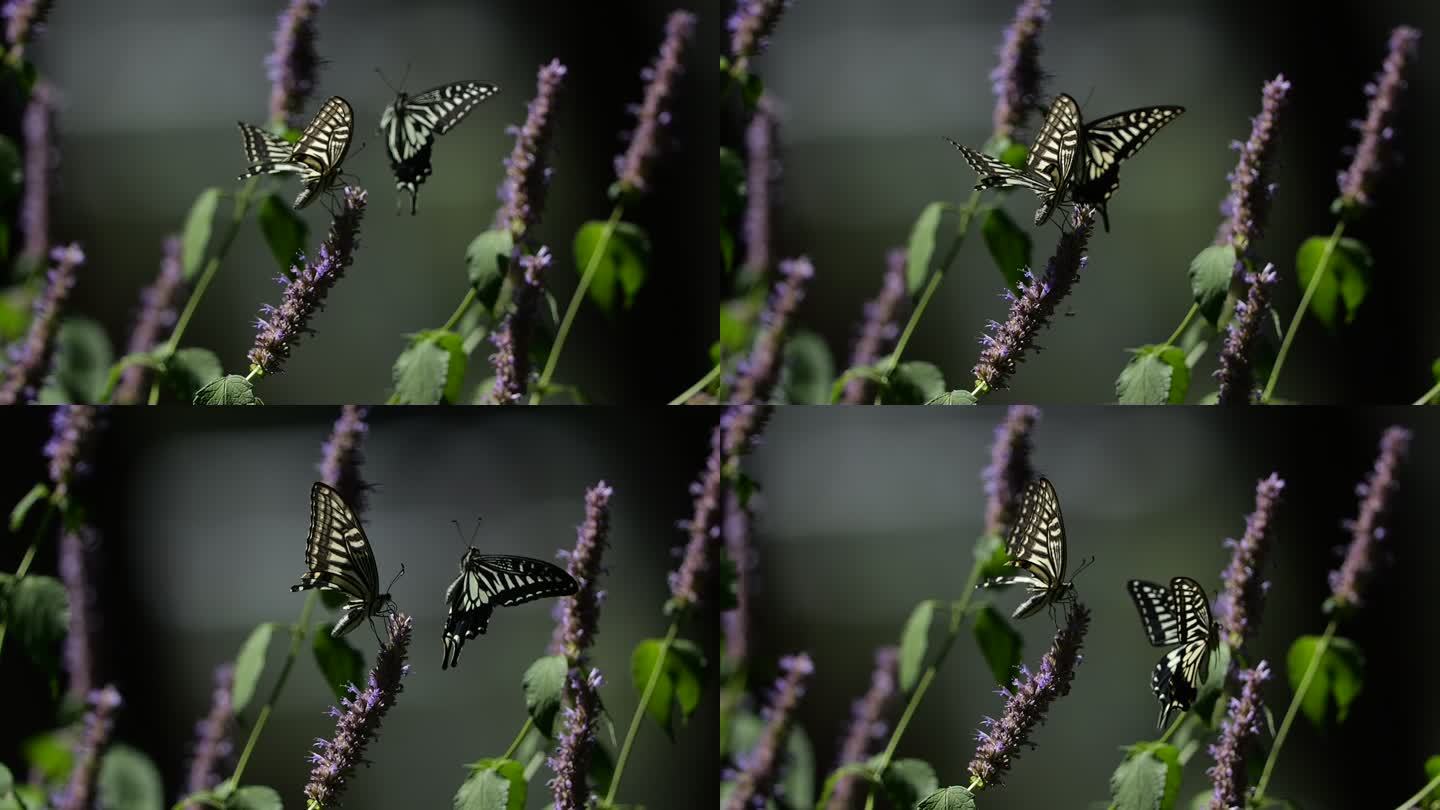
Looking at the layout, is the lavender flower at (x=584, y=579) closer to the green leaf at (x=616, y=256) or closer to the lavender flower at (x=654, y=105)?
the green leaf at (x=616, y=256)

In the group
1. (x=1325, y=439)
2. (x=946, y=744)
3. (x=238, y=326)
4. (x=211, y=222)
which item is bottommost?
(x=946, y=744)

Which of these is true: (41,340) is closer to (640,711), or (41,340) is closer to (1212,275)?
(640,711)

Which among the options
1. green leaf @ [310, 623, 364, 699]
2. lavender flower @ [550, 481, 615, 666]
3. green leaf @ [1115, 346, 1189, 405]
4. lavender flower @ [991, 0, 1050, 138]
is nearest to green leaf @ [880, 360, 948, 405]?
green leaf @ [1115, 346, 1189, 405]

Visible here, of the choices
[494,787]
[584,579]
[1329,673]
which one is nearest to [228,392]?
[584,579]

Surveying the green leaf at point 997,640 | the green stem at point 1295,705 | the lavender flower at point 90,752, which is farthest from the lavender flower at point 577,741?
the green stem at point 1295,705

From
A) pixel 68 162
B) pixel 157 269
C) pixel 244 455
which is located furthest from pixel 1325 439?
pixel 68 162

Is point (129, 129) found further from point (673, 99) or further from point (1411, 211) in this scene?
point (1411, 211)
